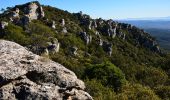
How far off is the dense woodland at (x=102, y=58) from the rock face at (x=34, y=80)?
19.4m

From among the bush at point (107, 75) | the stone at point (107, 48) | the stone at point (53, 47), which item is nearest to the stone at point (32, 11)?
the stone at point (107, 48)

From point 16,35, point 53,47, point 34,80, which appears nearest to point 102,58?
point 53,47

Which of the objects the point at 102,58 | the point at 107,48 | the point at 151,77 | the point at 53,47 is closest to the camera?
the point at 53,47

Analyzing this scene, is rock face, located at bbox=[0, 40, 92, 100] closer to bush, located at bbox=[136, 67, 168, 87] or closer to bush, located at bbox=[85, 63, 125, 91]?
bush, located at bbox=[85, 63, 125, 91]

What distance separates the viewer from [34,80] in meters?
22.3

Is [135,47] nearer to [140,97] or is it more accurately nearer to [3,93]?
[140,97]

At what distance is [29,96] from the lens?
2131cm

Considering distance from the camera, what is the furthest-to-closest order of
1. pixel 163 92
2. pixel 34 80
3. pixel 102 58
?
pixel 102 58 < pixel 163 92 < pixel 34 80

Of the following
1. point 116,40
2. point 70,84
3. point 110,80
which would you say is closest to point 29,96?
point 70,84

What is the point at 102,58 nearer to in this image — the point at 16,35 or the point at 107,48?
the point at 107,48

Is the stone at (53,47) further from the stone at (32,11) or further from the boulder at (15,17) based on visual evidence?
the stone at (32,11)

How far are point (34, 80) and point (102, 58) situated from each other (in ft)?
336

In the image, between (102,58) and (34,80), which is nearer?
(34,80)

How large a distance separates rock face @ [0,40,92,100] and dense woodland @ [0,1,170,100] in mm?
A: 19375
